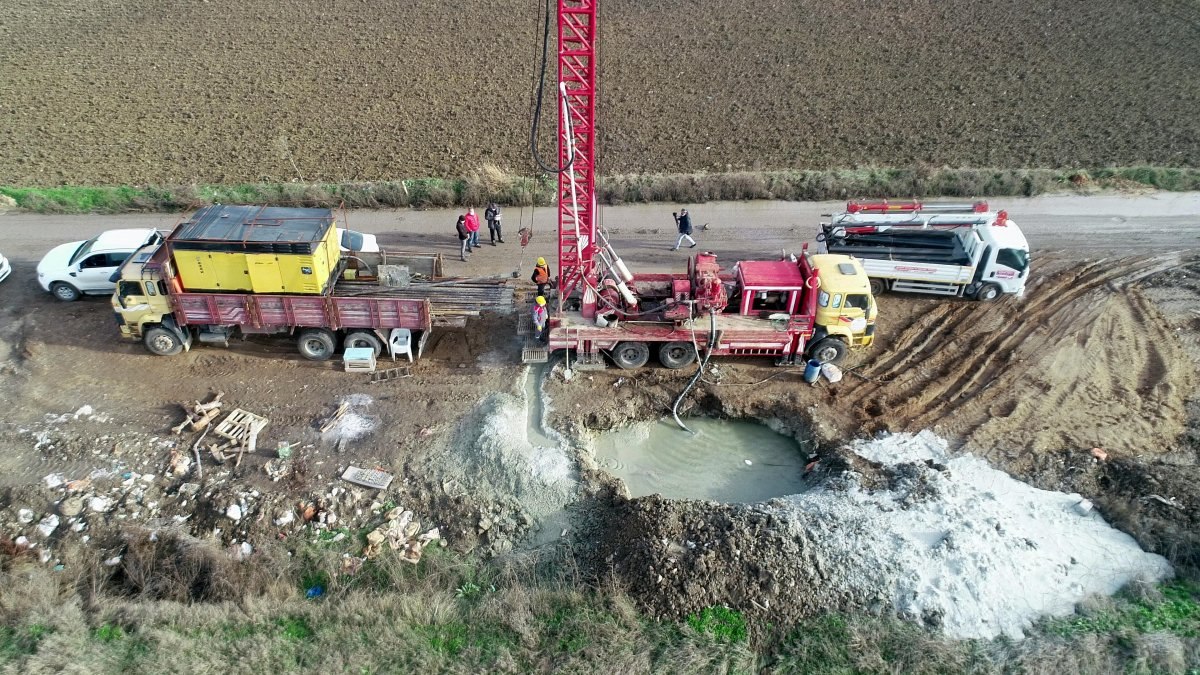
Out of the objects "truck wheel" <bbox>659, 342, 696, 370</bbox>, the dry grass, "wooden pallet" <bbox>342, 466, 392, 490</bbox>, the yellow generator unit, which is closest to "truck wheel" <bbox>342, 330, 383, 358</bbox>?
the yellow generator unit

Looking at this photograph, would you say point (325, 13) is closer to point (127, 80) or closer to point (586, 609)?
point (127, 80)

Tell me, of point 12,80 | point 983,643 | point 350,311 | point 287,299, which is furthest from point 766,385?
point 12,80

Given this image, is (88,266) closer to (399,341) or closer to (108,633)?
(399,341)

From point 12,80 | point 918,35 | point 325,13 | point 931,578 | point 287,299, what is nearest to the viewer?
→ point 931,578

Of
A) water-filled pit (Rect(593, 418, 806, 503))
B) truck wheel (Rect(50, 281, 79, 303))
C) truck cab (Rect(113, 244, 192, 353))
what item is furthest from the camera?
truck wheel (Rect(50, 281, 79, 303))

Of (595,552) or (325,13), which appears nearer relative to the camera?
(595,552)

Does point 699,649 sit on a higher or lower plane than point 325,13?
lower

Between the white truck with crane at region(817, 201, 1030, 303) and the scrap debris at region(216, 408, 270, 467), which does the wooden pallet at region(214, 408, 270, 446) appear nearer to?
the scrap debris at region(216, 408, 270, 467)
